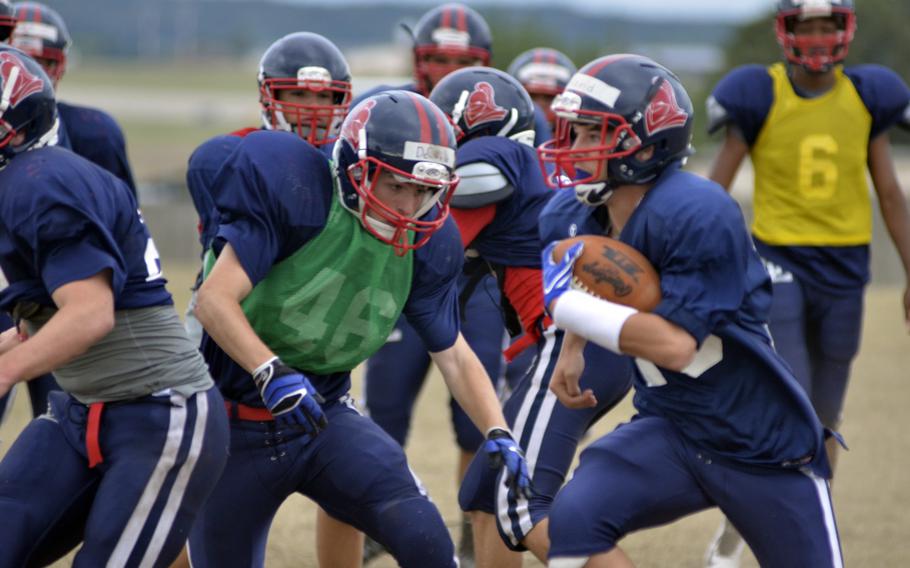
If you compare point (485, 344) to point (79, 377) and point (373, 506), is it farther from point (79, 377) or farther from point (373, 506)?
point (79, 377)

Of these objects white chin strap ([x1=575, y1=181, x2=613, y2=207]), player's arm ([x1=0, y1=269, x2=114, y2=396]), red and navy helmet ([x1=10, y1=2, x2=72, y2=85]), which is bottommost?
red and navy helmet ([x1=10, y1=2, x2=72, y2=85])

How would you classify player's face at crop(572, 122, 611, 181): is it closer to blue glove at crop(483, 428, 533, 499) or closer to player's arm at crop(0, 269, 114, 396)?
blue glove at crop(483, 428, 533, 499)

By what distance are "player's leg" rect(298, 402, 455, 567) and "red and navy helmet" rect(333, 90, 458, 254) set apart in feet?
1.81

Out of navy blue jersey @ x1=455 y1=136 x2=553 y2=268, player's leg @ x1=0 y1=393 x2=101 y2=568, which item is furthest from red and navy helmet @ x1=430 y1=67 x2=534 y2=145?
player's leg @ x1=0 y1=393 x2=101 y2=568

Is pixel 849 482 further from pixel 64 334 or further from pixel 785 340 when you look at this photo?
pixel 64 334

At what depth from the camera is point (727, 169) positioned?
607 centimetres

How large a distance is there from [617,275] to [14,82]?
1597mm

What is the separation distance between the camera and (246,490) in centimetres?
409

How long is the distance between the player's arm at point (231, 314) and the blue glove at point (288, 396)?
4 cm

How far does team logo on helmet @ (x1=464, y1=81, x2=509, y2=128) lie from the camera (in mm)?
5086

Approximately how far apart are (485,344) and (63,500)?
2.22 meters

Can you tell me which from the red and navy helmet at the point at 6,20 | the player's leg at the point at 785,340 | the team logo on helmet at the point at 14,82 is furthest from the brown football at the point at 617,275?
the red and navy helmet at the point at 6,20

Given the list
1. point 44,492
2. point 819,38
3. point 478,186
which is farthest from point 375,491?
point 819,38

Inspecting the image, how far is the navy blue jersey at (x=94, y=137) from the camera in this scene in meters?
5.71
